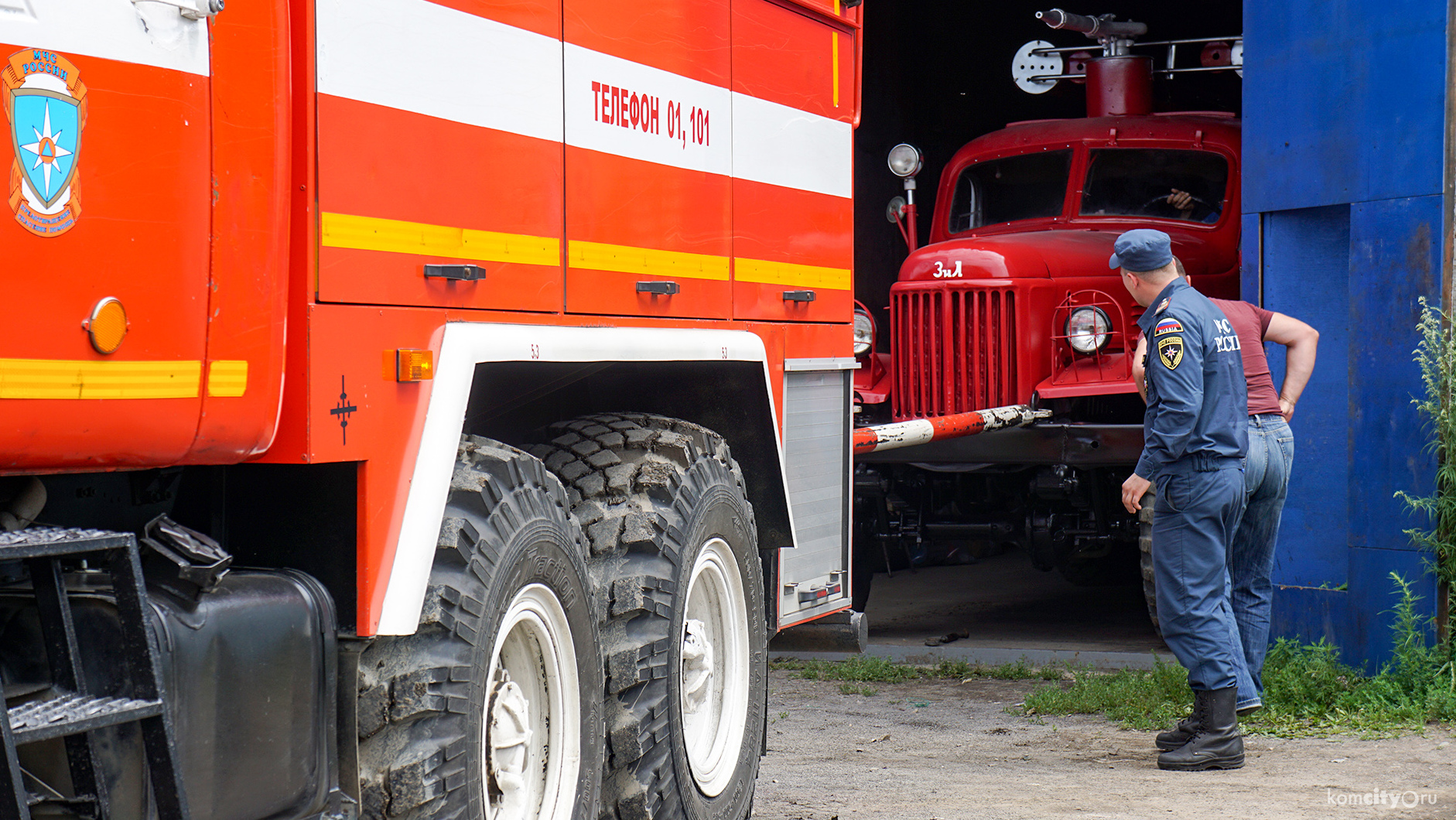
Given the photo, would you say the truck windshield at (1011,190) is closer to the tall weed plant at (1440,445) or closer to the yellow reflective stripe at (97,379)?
the tall weed plant at (1440,445)

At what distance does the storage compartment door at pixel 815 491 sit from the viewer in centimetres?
509

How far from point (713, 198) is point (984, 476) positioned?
4835mm

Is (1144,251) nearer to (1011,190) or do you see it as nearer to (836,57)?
(836,57)

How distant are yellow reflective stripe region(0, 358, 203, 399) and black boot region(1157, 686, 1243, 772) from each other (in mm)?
4103

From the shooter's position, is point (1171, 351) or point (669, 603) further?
point (1171, 351)

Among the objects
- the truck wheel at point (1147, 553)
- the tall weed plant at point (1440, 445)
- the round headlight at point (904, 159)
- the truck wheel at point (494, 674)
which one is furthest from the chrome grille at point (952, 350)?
the truck wheel at point (494, 674)

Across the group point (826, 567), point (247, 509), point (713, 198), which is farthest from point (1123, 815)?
point (247, 509)

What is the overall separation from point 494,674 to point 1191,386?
10.1 ft

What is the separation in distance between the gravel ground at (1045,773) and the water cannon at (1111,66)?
4507 mm

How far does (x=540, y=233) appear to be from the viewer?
11.8ft

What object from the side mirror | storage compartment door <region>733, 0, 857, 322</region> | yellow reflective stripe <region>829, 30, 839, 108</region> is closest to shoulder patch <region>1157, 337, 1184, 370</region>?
storage compartment door <region>733, 0, 857, 322</region>

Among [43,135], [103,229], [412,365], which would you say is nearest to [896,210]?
[412,365]

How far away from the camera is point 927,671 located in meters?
8.00

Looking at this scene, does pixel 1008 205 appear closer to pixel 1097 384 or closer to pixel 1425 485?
pixel 1097 384
